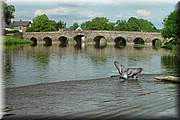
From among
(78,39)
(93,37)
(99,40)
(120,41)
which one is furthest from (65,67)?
(99,40)

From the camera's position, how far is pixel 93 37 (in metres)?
63.9

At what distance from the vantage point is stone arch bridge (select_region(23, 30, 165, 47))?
6122cm

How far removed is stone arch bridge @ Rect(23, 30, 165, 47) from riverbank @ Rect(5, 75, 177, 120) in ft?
163

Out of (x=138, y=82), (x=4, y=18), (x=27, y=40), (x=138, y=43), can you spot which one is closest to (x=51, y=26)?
(x=27, y=40)

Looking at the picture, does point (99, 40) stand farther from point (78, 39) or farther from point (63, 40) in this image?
point (63, 40)

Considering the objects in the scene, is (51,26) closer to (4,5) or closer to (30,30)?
(30,30)

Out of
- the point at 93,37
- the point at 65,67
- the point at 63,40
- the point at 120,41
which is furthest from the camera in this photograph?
the point at 63,40

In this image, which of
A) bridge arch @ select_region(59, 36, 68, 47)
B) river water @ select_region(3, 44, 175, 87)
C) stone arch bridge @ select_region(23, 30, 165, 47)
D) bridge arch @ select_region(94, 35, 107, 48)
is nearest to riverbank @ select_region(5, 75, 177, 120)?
river water @ select_region(3, 44, 175, 87)

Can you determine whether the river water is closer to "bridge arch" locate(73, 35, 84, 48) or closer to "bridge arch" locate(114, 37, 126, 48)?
"bridge arch" locate(114, 37, 126, 48)

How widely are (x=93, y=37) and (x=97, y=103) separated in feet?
189

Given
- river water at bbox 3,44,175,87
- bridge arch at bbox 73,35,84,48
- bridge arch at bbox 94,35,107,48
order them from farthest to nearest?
bridge arch at bbox 73,35,84,48 → bridge arch at bbox 94,35,107,48 → river water at bbox 3,44,175,87

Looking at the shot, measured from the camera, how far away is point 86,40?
214ft

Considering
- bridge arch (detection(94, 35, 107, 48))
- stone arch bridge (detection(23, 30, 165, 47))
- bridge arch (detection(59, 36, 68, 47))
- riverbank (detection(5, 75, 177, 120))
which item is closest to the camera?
riverbank (detection(5, 75, 177, 120))

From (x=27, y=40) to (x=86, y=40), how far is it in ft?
32.7
